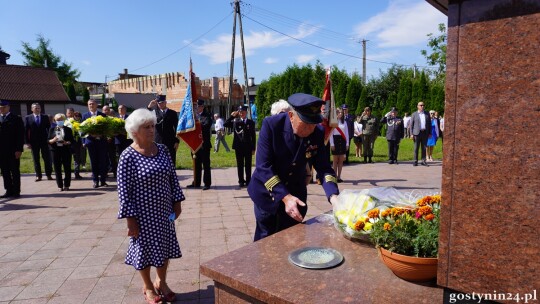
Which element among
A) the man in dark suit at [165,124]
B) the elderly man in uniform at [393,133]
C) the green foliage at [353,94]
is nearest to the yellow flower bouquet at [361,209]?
the man in dark suit at [165,124]

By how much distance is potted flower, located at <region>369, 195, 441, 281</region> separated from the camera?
171 cm

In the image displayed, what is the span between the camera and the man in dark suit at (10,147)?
7.73 meters

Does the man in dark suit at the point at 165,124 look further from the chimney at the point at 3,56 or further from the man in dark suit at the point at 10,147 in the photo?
the chimney at the point at 3,56

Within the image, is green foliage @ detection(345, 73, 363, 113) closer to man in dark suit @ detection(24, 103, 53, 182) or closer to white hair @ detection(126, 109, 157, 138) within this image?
man in dark suit @ detection(24, 103, 53, 182)

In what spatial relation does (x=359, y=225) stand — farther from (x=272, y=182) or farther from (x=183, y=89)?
(x=183, y=89)

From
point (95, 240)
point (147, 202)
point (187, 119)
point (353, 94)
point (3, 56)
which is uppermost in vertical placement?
point (3, 56)

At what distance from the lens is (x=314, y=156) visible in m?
2.93

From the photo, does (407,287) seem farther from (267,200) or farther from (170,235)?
(170,235)

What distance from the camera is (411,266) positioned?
172 centimetres

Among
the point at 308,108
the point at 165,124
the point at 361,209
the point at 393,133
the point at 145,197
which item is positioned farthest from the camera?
the point at 393,133

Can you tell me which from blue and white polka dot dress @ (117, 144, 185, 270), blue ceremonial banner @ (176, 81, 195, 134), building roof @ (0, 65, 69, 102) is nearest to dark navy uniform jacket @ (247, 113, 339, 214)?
blue and white polka dot dress @ (117, 144, 185, 270)

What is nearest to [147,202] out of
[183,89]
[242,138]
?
[242,138]

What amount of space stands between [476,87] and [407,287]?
38.1 inches

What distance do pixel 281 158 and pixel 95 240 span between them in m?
3.45
